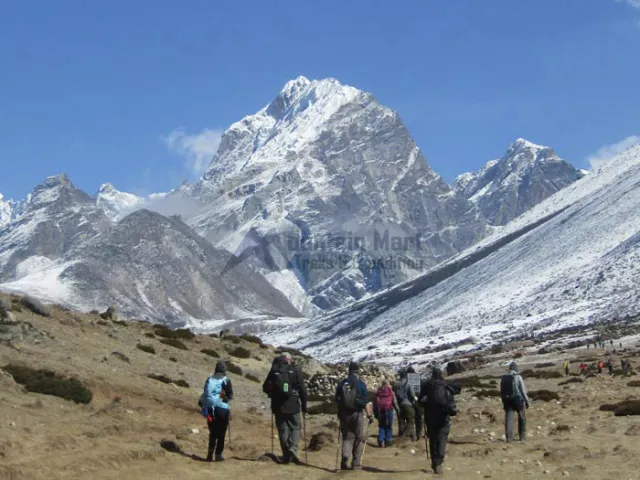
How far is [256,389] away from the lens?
3903 centimetres

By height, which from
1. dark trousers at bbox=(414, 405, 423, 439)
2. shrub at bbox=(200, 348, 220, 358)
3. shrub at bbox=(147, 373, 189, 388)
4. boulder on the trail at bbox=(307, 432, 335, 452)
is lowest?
boulder on the trail at bbox=(307, 432, 335, 452)

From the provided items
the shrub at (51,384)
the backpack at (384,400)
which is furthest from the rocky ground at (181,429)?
the backpack at (384,400)

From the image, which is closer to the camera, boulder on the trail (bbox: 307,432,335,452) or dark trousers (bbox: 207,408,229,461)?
dark trousers (bbox: 207,408,229,461)

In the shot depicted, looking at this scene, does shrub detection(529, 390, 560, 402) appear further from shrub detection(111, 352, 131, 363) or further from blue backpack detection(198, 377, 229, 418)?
blue backpack detection(198, 377, 229, 418)

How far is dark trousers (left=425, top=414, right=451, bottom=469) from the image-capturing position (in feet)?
61.0

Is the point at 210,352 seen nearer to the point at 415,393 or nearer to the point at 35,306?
the point at 35,306

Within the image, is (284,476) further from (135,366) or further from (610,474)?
(135,366)

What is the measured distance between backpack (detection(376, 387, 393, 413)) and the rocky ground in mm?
1107

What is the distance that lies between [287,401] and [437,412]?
11.0 feet

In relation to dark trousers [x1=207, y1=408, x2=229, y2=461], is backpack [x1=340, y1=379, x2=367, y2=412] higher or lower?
higher

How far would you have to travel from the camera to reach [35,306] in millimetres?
42250

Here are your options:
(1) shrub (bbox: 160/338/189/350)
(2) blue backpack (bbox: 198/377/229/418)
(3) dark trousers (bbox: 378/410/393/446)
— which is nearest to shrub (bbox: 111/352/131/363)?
(1) shrub (bbox: 160/338/189/350)

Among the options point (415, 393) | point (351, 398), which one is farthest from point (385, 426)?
point (351, 398)

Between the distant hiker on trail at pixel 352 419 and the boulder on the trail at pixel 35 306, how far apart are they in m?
26.4
